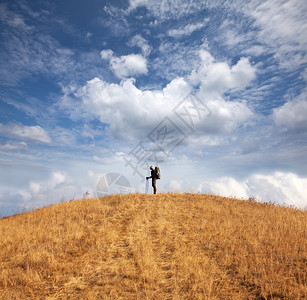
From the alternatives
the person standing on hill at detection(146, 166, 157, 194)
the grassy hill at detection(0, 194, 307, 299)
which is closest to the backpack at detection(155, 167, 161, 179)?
the person standing on hill at detection(146, 166, 157, 194)

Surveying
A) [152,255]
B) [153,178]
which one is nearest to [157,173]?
[153,178]

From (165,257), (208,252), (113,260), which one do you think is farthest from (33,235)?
(208,252)

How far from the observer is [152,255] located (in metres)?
7.89

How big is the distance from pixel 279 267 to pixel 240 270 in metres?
1.26

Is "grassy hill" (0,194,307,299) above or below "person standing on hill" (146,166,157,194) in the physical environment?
below

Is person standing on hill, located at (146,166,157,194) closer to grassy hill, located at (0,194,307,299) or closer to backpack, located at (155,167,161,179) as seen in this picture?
backpack, located at (155,167,161,179)

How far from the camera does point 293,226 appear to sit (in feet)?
34.2

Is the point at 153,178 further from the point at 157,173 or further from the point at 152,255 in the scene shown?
the point at 152,255

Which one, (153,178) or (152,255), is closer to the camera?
(152,255)

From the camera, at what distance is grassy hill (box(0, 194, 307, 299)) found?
5867mm

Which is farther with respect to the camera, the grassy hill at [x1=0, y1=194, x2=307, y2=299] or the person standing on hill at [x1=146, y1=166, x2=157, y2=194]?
the person standing on hill at [x1=146, y1=166, x2=157, y2=194]

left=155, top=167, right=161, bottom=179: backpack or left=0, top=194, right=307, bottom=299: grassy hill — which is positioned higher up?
left=155, top=167, right=161, bottom=179: backpack

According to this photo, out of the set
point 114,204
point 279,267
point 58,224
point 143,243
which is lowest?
point 279,267

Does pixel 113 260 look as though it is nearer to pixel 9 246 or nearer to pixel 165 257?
pixel 165 257
